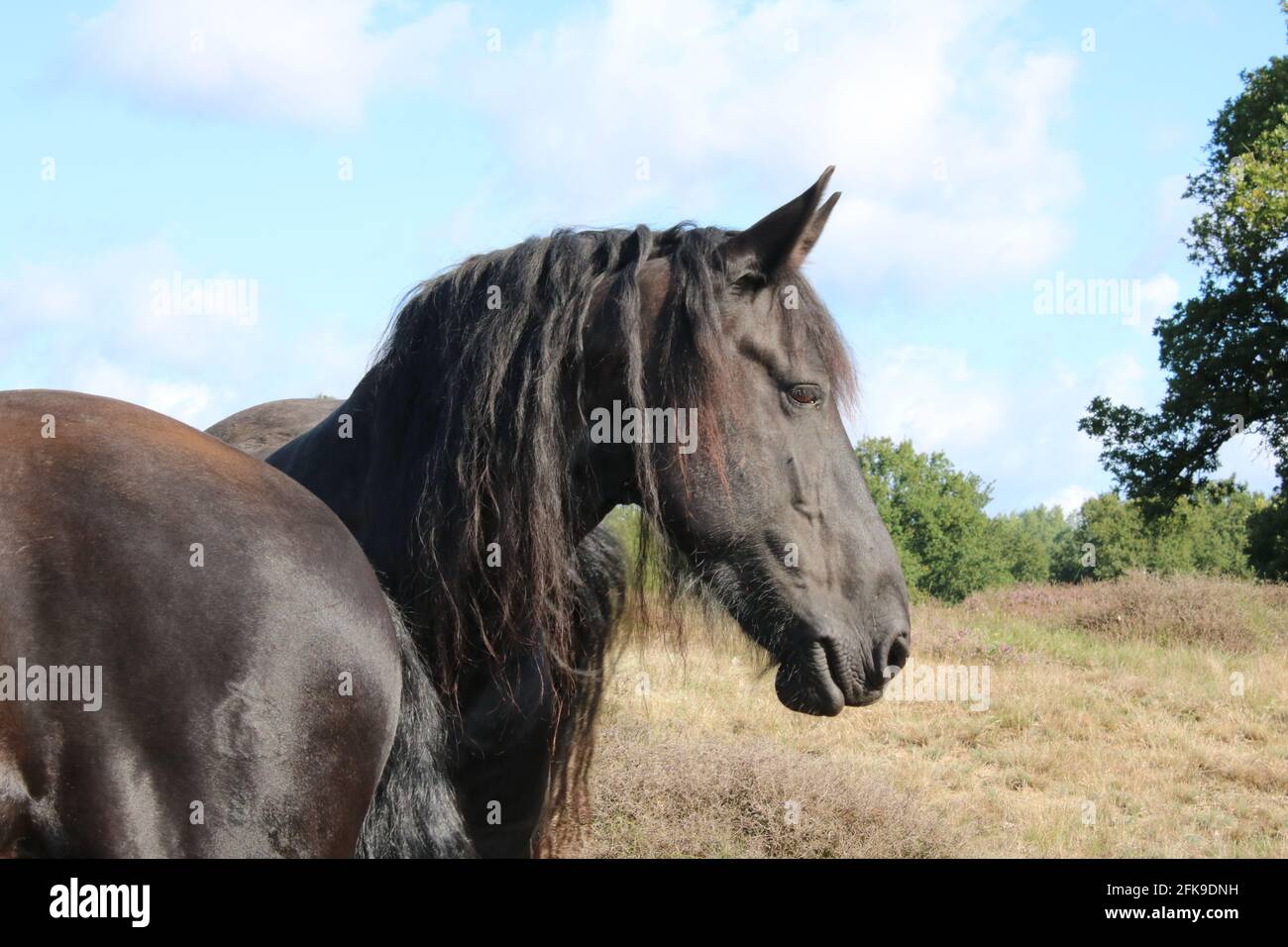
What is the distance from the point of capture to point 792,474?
265 cm

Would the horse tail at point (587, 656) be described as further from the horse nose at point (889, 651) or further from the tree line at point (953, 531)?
the tree line at point (953, 531)

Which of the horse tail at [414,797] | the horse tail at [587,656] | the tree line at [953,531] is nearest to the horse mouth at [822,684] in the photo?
the horse tail at [587,656]

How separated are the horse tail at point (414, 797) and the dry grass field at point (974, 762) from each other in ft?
3.01

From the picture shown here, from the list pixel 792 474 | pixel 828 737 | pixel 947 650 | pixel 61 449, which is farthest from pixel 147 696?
pixel 947 650

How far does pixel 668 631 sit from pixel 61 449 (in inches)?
66.2

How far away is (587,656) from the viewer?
320 centimetres

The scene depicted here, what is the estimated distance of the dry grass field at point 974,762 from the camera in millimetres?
6172

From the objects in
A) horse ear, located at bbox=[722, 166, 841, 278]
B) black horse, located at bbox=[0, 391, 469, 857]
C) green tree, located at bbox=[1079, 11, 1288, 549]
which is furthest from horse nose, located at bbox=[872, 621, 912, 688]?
green tree, located at bbox=[1079, 11, 1288, 549]

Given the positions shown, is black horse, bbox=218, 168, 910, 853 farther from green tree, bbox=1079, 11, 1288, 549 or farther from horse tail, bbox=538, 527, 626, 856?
green tree, bbox=1079, 11, 1288, 549

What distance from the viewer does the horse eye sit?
2.71 metres

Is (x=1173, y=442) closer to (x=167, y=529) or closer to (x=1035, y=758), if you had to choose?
(x=1035, y=758)

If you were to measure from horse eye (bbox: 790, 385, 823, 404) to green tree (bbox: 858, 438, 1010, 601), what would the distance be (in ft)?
131
